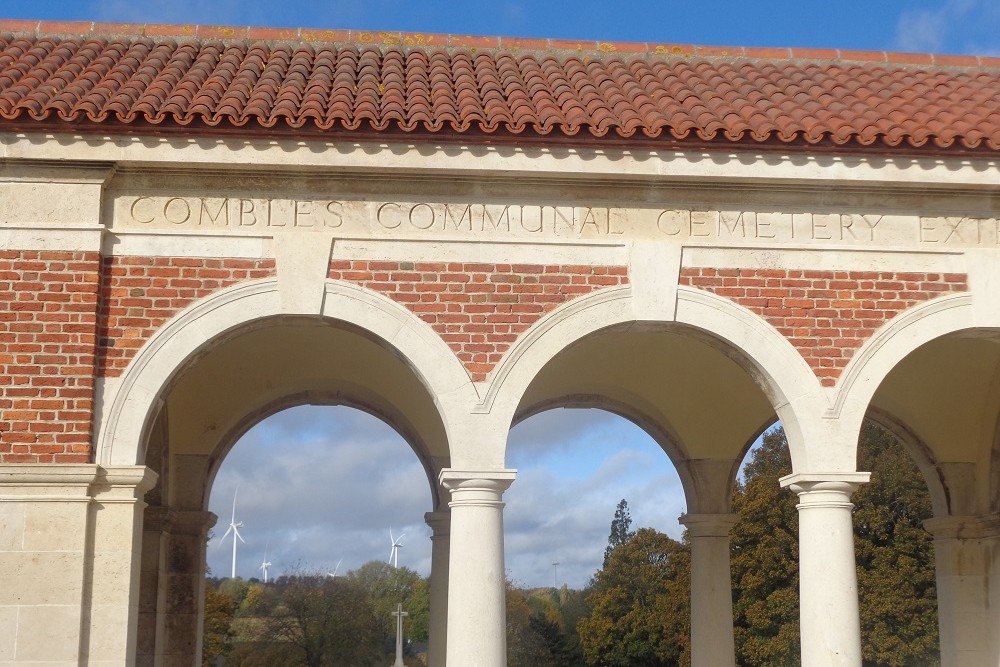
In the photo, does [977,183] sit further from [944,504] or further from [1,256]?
[1,256]

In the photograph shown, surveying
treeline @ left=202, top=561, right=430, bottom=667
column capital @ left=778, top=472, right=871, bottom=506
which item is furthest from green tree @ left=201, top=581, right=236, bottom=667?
column capital @ left=778, top=472, right=871, bottom=506

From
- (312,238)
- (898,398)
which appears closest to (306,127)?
(312,238)

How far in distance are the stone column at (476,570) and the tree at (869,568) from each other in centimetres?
2393

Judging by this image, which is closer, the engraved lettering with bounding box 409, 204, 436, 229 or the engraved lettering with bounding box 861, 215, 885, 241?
the engraved lettering with bounding box 409, 204, 436, 229

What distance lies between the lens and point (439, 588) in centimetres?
1297

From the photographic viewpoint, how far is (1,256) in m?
9.65

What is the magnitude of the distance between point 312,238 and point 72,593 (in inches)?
127

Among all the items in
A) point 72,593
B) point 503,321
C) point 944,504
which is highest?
point 503,321

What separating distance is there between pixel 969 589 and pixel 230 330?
812 centimetres

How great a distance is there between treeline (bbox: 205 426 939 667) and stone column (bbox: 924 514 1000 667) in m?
18.7

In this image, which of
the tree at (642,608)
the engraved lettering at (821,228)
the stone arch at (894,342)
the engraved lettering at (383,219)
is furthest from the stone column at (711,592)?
the tree at (642,608)

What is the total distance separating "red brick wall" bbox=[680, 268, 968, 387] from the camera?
10.1 meters

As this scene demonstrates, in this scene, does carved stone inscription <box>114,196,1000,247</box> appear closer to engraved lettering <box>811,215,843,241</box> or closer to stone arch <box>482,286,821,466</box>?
engraved lettering <box>811,215,843,241</box>

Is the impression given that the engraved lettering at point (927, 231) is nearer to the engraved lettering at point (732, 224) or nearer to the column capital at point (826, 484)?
the engraved lettering at point (732, 224)
